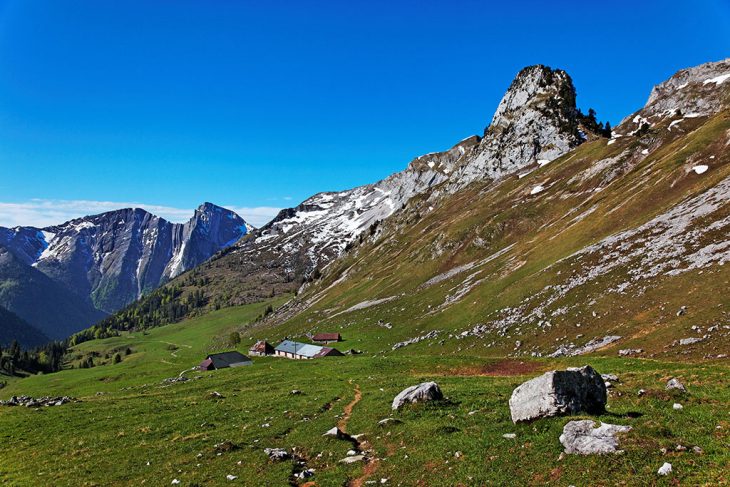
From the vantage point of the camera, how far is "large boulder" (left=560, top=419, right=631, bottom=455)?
1700 cm

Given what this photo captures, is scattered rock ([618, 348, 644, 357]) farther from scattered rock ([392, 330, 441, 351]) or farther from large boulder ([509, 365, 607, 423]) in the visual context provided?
scattered rock ([392, 330, 441, 351])

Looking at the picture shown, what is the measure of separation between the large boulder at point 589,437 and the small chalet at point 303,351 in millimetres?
79086

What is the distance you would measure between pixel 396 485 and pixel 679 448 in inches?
435

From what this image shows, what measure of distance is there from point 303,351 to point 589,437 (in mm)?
100028

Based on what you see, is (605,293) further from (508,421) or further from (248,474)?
(248,474)

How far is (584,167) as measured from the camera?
497 ft

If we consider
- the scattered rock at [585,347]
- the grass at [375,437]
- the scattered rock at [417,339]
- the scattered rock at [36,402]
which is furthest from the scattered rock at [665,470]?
the scattered rock at [417,339]

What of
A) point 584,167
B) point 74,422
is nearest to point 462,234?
point 584,167

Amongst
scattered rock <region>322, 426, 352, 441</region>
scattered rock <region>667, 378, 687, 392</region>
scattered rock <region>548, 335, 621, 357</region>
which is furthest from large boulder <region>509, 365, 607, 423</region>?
scattered rock <region>548, 335, 621, 357</region>

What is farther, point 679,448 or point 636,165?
point 636,165

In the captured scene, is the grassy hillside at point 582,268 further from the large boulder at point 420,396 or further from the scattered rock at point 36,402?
the scattered rock at point 36,402

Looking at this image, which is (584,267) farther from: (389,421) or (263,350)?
(263,350)

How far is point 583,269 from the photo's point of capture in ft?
237

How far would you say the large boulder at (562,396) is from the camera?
Result: 2079cm
